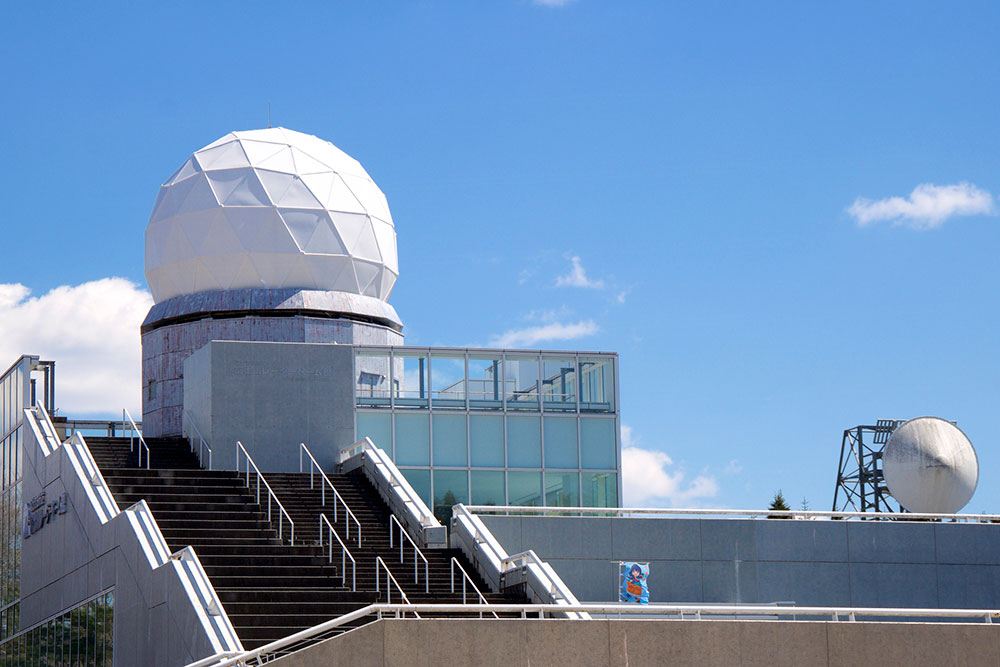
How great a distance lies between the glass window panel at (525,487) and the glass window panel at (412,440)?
6.82ft

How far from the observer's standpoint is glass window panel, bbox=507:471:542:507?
3394 centimetres

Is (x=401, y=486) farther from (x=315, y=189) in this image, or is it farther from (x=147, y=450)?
(x=315, y=189)

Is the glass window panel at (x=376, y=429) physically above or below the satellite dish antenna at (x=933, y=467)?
above

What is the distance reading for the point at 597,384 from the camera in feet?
116

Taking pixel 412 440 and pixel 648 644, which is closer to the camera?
pixel 648 644

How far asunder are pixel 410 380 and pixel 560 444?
3.93 meters

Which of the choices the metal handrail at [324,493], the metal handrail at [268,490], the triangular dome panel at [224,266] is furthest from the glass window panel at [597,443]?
the triangular dome panel at [224,266]

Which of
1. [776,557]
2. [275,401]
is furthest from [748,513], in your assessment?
[275,401]

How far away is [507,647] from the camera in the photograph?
18688 mm

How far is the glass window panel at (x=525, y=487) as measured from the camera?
111ft

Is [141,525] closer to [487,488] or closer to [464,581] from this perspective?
[464,581]

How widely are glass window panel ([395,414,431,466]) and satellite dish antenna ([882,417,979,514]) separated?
11.9m

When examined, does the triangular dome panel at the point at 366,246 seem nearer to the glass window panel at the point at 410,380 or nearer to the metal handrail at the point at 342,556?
the glass window panel at the point at 410,380

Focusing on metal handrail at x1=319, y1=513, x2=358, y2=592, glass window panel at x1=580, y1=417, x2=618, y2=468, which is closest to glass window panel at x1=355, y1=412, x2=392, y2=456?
glass window panel at x1=580, y1=417, x2=618, y2=468
